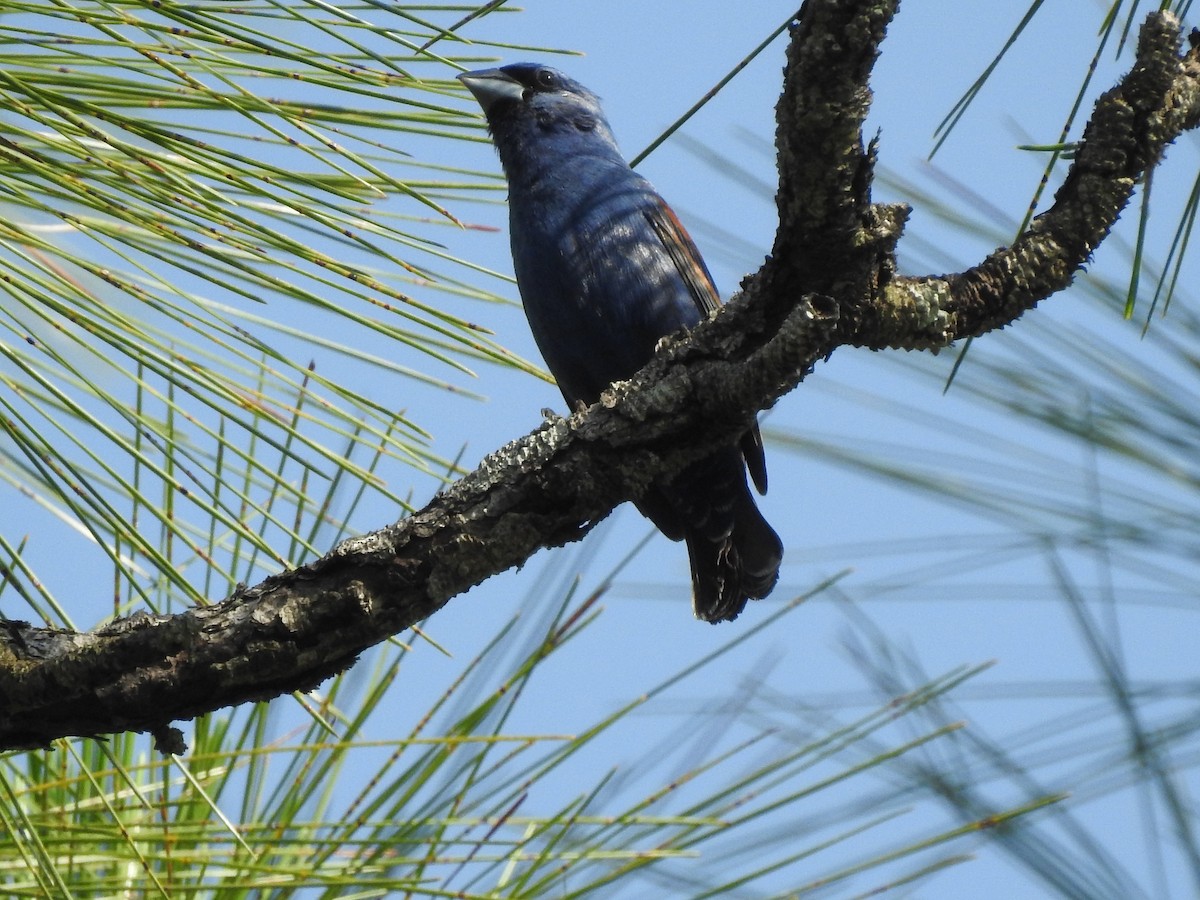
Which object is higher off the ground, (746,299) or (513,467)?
(746,299)

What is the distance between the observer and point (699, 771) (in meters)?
2.26

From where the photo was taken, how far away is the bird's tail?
11.6 ft

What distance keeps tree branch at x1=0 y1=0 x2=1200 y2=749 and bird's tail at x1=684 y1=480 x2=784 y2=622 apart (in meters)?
1.52

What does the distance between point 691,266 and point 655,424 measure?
1.69 m

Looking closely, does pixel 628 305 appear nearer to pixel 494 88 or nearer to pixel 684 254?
pixel 684 254

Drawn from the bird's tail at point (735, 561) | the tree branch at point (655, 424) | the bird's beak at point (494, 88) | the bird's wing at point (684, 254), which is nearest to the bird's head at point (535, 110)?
the bird's beak at point (494, 88)

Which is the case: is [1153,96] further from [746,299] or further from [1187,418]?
[746,299]

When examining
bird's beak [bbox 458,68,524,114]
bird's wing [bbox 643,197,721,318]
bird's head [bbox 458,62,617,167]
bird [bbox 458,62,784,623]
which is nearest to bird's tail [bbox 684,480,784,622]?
bird [bbox 458,62,784,623]

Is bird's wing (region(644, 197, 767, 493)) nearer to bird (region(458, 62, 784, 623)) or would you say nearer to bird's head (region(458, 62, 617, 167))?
bird (region(458, 62, 784, 623))

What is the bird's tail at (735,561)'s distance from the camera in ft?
11.6

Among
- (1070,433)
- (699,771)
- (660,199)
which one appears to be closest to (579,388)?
(660,199)

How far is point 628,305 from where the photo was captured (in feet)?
11.3

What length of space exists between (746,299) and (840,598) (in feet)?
1.71

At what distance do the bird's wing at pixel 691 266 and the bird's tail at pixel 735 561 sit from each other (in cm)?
10
